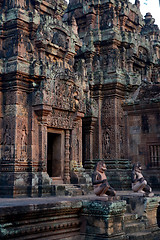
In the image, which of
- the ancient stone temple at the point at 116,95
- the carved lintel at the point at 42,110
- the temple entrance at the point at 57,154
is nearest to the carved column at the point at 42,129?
the carved lintel at the point at 42,110

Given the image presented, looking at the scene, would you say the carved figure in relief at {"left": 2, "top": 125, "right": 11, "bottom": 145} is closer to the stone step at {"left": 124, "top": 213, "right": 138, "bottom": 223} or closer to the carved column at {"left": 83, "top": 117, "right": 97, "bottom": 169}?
the stone step at {"left": 124, "top": 213, "right": 138, "bottom": 223}

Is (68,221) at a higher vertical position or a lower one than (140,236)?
higher

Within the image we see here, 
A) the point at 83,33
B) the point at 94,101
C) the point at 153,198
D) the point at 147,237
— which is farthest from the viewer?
the point at 83,33

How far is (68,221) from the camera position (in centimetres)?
823

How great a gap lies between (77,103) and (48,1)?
496 cm

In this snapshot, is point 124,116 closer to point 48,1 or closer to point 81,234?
point 48,1

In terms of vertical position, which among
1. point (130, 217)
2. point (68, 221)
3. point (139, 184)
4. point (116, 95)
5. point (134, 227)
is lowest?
point (134, 227)

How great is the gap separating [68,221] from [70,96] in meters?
6.59

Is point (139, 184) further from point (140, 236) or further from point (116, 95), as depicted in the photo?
point (116, 95)

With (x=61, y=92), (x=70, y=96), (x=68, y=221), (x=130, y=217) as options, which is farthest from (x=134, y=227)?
(x=70, y=96)

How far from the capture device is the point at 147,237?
900 centimetres

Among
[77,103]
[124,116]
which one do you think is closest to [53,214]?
[77,103]

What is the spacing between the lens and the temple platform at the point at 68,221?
6.88 metres

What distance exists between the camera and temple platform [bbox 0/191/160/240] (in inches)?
271
